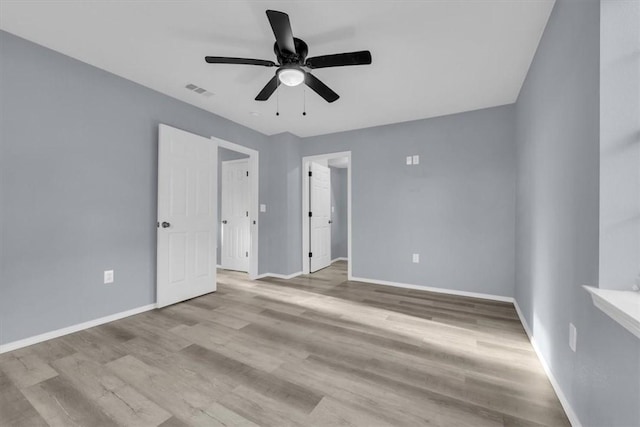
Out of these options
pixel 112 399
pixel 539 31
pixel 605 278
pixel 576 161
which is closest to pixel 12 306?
pixel 112 399

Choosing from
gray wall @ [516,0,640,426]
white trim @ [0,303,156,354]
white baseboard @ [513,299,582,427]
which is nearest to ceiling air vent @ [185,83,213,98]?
white trim @ [0,303,156,354]

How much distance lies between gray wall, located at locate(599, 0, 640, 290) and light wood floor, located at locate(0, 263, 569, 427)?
0.94 meters

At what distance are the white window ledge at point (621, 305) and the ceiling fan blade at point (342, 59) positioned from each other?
176 cm

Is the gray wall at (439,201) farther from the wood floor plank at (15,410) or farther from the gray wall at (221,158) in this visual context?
the wood floor plank at (15,410)

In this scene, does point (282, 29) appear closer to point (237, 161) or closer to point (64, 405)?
point (64, 405)

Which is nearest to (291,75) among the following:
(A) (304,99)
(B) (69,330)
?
(A) (304,99)

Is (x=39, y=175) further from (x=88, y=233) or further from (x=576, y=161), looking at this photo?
(x=576, y=161)

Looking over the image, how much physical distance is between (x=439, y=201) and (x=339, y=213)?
3.24 meters

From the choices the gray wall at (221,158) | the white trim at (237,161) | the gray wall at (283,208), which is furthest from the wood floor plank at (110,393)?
the white trim at (237,161)

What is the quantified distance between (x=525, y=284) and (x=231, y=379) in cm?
276

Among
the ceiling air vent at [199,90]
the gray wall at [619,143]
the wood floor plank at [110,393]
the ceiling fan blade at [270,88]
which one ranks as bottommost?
the wood floor plank at [110,393]

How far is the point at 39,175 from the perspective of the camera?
216 cm

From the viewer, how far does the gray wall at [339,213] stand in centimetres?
639

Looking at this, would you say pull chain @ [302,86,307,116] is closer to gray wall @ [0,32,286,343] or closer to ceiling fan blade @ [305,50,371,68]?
ceiling fan blade @ [305,50,371,68]
